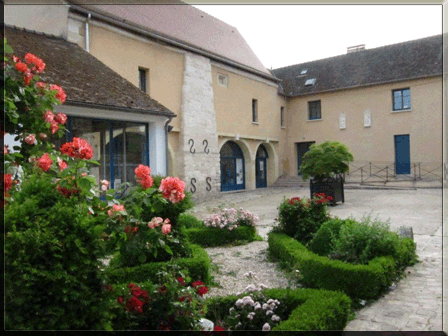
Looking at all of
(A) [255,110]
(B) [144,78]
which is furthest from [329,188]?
(A) [255,110]

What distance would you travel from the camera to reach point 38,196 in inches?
97.1

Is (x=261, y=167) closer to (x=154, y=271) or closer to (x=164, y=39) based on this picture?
(x=164, y=39)

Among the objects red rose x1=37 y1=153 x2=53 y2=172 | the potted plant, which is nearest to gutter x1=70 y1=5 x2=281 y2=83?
the potted plant

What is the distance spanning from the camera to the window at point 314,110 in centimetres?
2508

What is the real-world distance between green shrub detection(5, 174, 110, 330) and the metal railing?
2133 centimetres

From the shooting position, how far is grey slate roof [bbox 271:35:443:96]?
2180cm

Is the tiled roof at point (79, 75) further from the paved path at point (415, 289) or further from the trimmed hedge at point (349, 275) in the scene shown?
the trimmed hedge at point (349, 275)

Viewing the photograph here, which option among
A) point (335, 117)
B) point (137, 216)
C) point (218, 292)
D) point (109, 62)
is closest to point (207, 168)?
point (109, 62)

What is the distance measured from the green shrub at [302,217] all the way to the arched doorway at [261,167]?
16.3 metres

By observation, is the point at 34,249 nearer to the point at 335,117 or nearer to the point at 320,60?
the point at 335,117

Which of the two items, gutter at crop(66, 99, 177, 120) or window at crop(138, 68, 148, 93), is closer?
gutter at crop(66, 99, 177, 120)

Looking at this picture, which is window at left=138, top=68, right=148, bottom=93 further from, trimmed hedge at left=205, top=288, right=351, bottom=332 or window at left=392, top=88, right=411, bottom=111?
window at left=392, top=88, right=411, bottom=111

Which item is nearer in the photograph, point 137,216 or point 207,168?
point 137,216

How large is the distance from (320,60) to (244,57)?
7.13 meters
